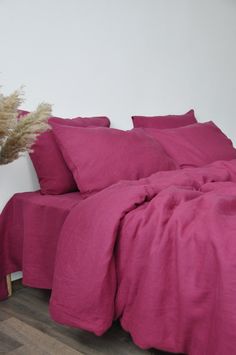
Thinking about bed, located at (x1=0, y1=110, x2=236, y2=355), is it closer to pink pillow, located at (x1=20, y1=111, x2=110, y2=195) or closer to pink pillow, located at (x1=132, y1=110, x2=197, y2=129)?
pink pillow, located at (x1=20, y1=111, x2=110, y2=195)

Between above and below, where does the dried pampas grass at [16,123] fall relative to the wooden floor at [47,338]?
above

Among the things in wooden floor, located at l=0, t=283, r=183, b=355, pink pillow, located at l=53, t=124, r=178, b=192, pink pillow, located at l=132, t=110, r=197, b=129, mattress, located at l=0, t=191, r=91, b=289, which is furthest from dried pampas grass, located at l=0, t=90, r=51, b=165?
pink pillow, located at l=132, t=110, r=197, b=129

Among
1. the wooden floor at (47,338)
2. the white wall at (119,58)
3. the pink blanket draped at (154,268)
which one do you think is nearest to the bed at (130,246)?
the pink blanket draped at (154,268)

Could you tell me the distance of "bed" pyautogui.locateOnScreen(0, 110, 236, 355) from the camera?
1.24 meters

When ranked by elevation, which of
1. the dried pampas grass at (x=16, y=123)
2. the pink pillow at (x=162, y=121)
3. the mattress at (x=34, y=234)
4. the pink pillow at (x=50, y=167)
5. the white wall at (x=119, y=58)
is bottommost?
the mattress at (x=34, y=234)

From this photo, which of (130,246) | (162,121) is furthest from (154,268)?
(162,121)

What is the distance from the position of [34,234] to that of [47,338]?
486mm

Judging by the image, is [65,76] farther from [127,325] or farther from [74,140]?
[127,325]

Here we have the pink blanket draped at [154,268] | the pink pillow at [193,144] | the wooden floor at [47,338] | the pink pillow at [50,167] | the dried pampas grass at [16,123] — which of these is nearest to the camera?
the dried pampas grass at [16,123]

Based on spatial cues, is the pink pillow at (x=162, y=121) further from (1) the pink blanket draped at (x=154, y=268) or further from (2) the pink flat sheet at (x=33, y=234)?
(1) the pink blanket draped at (x=154, y=268)

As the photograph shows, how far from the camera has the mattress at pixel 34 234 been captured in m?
1.82

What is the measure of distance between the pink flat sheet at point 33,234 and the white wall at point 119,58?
0.21 m

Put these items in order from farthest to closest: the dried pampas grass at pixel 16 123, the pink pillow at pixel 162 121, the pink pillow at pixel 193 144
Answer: the pink pillow at pixel 162 121 → the pink pillow at pixel 193 144 → the dried pampas grass at pixel 16 123

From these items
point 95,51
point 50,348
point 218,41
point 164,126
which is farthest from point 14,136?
point 218,41
